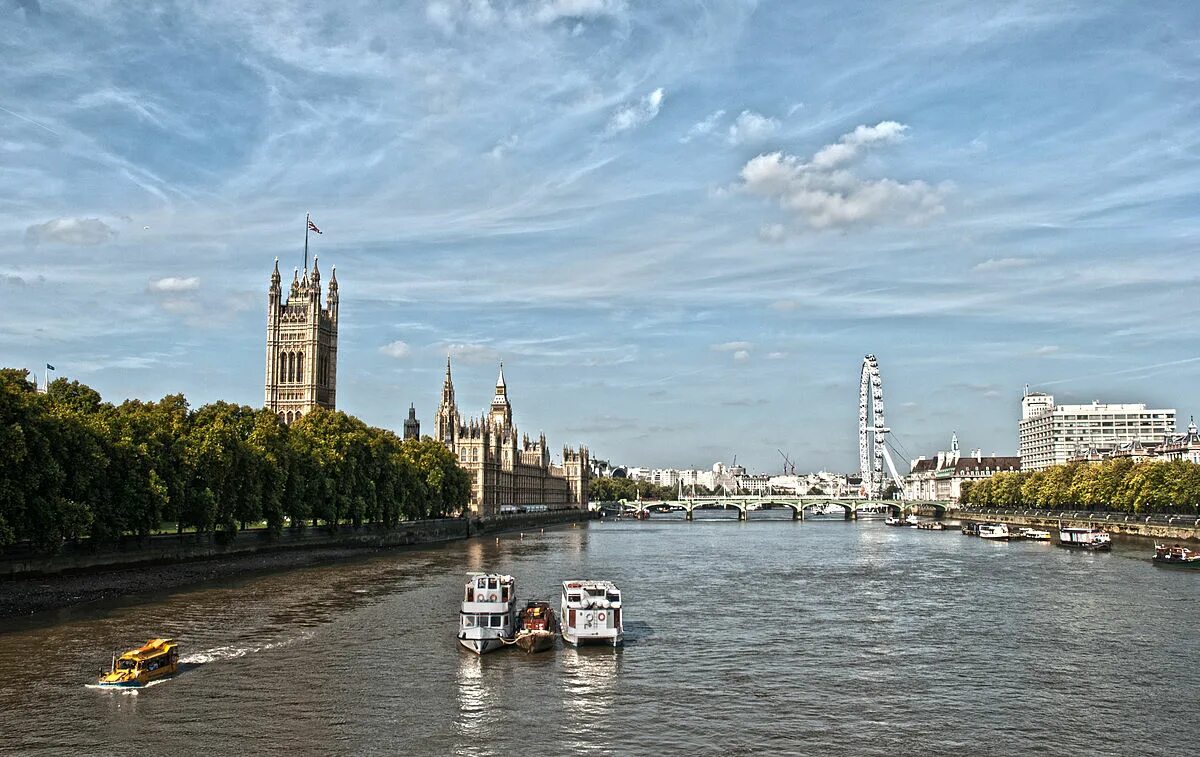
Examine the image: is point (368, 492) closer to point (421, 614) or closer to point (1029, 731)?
point (421, 614)

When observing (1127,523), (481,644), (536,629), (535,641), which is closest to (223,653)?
(481,644)

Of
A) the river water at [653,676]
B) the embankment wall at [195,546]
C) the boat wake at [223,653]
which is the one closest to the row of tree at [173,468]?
the embankment wall at [195,546]

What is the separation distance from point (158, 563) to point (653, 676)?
46.0 m

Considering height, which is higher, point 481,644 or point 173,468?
point 173,468

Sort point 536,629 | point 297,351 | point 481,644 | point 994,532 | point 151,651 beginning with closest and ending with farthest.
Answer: point 151,651, point 481,644, point 536,629, point 994,532, point 297,351

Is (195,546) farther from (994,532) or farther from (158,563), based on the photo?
(994,532)

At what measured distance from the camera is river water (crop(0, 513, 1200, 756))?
115 feet

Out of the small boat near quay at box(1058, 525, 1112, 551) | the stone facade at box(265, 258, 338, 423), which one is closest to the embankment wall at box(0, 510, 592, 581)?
the stone facade at box(265, 258, 338, 423)

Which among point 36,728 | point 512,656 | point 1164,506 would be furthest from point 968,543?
point 36,728

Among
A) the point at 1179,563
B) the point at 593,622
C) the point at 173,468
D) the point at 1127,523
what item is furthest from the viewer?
the point at 1127,523

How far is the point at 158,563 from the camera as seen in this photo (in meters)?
76.5

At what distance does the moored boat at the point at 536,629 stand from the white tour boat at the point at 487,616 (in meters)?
0.65

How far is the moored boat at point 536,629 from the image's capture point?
1949 inches

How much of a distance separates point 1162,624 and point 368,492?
255 feet
